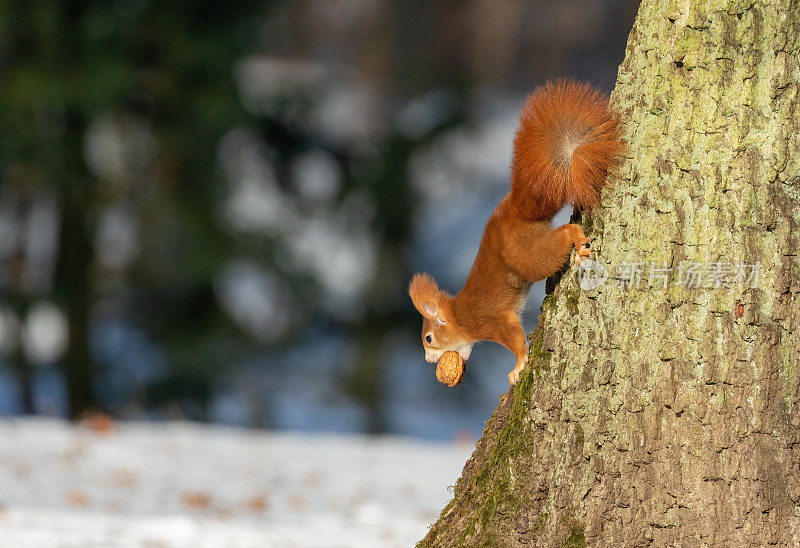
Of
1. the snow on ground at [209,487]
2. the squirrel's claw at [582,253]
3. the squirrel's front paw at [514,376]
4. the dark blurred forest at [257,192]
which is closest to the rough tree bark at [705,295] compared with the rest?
the squirrel's claw at [582,253]

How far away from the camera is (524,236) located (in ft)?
5.09

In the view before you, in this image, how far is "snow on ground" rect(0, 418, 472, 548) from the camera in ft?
8.87

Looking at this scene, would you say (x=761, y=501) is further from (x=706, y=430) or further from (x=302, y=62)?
(x=302, y=62)

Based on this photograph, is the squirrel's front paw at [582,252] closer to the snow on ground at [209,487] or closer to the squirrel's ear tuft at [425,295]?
the squirrel's ear tuft at [425,295]

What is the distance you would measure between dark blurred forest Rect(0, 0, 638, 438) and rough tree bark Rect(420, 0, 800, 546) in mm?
5111

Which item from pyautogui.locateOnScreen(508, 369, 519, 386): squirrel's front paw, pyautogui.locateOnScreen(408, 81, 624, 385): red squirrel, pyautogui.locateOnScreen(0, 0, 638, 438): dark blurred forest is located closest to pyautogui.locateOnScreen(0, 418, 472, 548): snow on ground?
pyautogui.locateOnScreen(508, 369, 519, 386): squirrel's front paw

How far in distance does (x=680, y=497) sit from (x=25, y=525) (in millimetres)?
2149

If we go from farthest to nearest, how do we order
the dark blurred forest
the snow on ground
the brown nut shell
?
the dark blurred forest < the snow on ground < the brown nut shell

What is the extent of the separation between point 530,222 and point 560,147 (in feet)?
0.54

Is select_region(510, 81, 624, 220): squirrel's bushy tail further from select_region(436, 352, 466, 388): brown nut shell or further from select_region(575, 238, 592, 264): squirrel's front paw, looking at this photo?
select_region(436, 352, 466, 388): brown nut shell

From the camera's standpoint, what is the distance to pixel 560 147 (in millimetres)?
1459

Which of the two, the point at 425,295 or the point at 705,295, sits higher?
the point at 425,295

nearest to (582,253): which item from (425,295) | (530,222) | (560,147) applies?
(530,222)

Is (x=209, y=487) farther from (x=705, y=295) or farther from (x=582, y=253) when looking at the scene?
(x=705, y=295)
